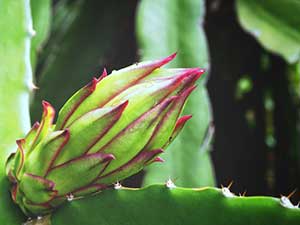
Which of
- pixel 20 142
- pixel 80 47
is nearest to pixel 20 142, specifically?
pixel 20 142

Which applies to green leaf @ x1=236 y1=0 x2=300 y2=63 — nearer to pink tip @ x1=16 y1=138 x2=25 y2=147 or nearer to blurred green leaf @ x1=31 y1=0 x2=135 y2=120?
blurred green leaf @ x1=31 y1=0 x2=135 y2=120

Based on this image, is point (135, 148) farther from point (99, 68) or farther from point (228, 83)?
point (228, 83)

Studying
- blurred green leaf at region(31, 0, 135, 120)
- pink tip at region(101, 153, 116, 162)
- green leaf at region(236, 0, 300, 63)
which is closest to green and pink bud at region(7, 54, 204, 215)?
pink tip at region(101, 153, 116, 162)

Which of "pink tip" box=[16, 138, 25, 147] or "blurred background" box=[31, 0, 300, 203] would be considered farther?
"blurred background" box=[31, 0, 300, 203]

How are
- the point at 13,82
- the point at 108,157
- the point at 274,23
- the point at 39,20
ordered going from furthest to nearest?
the point at 274,23 < the point at 39,20 < the point at 13,82 < the point at 108,157

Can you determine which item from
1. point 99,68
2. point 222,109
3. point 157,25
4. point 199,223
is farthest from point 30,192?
point 222,109

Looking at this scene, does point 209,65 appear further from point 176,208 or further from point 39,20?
point 176,208

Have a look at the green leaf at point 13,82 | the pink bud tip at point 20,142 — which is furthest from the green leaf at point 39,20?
the pink bud tip at point 20,142
